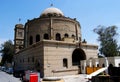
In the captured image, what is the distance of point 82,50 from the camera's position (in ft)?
103

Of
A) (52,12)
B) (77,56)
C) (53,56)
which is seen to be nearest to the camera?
(53,56)

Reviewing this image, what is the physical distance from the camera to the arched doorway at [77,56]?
31094 mm

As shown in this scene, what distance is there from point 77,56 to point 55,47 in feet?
19.9

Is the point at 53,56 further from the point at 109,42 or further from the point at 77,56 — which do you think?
the point at 109,42

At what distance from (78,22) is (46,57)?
16.3m

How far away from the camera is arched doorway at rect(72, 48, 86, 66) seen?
31.1m

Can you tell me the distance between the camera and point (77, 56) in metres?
31.9

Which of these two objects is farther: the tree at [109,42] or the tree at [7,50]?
the tree at [7,50]

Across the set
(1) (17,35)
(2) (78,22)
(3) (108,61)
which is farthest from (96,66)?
(1) (17,35)

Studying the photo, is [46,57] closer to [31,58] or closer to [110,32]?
[31,58]

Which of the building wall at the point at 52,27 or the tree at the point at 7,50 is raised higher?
the building wall at the point at 52,27

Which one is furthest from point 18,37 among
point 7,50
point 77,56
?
point 77,56

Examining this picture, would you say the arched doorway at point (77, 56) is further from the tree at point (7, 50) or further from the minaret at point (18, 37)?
the tree at point (7, 50)

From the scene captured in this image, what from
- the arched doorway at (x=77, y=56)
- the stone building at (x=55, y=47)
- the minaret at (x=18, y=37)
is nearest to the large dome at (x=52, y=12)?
the stone building at (x=55, y=47)
